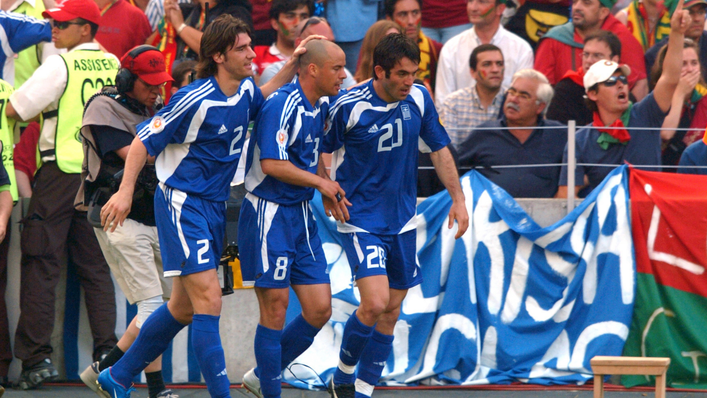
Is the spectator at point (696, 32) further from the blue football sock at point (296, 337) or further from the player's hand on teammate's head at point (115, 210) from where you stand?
the player's hand on teammate's head at point (115, 210)

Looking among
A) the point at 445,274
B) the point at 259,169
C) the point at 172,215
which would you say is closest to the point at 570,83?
the point at 445,274

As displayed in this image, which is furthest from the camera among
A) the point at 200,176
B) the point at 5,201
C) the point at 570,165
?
the point at 570,165

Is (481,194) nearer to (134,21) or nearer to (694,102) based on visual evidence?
(694,102)

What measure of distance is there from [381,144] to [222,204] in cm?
106

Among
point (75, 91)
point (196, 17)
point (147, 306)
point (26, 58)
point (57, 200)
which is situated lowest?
point (147, 306)

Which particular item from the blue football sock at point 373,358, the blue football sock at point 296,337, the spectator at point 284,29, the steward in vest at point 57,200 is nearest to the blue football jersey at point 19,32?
the steward in vest at point 57,200

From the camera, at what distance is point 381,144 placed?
580cm

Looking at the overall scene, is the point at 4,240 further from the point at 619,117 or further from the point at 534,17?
the point at 534,17

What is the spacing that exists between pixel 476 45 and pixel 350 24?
1239 mm

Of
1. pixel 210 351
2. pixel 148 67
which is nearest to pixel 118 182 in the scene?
pixel 148 67

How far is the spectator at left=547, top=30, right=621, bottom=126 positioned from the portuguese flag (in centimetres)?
132

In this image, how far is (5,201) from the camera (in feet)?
21.8

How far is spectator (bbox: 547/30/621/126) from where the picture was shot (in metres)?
8.09

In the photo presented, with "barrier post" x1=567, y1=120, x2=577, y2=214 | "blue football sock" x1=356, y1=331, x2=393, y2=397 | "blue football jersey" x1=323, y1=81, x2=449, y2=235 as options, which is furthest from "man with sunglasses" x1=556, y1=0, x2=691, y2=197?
"blue football sock" x1=356, y1=331, x2=393, y2=397
